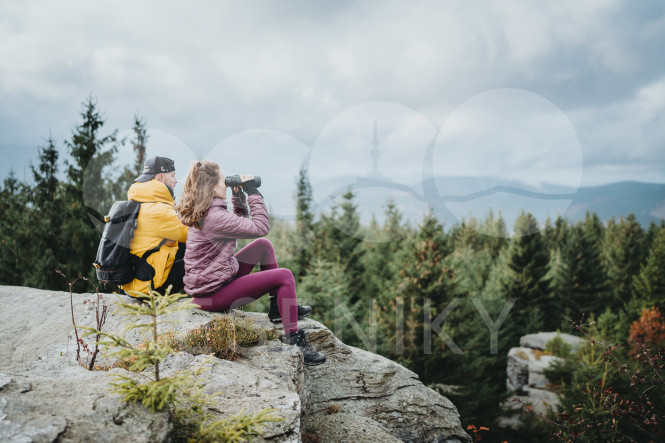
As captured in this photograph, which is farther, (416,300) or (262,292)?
(416,300)

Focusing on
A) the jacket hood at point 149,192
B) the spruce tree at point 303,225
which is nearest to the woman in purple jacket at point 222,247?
the jacket hood at point 149,192

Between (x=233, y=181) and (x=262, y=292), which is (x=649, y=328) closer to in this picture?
(x=262, y=292)

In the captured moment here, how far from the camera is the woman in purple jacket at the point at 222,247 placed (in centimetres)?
413

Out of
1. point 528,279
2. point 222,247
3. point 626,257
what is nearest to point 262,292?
point 222,247

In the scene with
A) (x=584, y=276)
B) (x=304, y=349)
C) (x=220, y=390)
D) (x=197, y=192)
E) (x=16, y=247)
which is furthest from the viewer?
(x=584, y=276)

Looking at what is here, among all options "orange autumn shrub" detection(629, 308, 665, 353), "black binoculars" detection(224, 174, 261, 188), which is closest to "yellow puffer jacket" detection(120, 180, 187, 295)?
"black binoculars" detection(224, 174, 261, 188)

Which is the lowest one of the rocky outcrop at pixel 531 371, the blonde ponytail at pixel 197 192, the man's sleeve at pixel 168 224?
the rocky outcrop at pixel 531 371

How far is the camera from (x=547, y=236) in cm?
4212

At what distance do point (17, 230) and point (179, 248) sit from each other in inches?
323

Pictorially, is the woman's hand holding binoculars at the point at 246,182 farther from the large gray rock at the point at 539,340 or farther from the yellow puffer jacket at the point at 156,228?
the large gray rock at the point at 539,340

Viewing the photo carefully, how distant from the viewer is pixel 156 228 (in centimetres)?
446

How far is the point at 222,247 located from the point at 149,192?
113 centimetres

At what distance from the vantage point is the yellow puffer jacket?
444cm

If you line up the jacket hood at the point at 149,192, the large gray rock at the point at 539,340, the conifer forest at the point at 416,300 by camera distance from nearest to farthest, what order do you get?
the jacket hood at the point at 149,192, the conifer forest at the point at 416,300, the large gray rock at the point at 539,340
